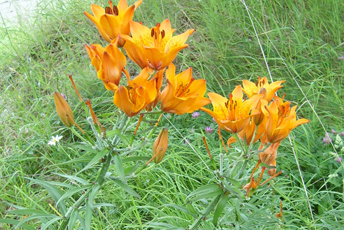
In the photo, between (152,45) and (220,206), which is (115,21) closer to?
(152,45)

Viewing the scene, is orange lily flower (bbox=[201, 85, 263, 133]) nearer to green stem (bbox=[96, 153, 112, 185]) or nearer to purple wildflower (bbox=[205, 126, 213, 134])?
green stem (bbox=[96, 153, 112, 185])

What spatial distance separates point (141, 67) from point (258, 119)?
0.34 metres

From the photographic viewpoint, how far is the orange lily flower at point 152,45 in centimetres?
77

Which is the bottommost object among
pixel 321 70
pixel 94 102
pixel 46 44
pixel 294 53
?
pixel 321 70

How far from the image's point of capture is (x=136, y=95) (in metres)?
0.77

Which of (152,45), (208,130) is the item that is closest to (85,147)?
(152,45)

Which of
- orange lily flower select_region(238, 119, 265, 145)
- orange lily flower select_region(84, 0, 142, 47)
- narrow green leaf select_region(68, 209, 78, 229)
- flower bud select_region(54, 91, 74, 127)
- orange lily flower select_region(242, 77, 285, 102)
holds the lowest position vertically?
orange lily flower select_region(238, 119, 265, 145)

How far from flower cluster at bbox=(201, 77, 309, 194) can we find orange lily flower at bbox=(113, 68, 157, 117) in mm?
163

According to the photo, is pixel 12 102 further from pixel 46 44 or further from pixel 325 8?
pixel 325 8

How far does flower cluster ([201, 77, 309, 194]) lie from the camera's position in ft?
2.83

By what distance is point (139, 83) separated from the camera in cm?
78

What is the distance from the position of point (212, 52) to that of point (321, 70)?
0.78m

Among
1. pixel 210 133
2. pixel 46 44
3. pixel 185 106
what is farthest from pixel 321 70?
pixel 46 44

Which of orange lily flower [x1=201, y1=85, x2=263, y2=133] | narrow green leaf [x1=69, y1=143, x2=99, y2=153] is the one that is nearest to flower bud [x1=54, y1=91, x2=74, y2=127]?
narrow green leaf [x1=69, y1=143, x2=99, y2=153]
